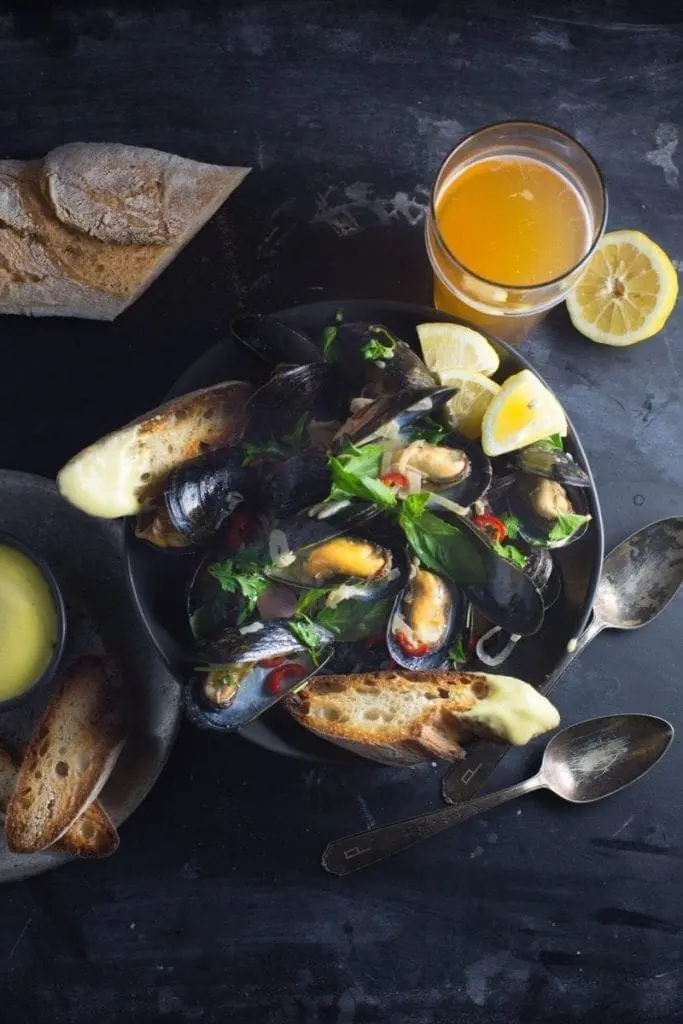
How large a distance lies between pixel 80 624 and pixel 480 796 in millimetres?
1031

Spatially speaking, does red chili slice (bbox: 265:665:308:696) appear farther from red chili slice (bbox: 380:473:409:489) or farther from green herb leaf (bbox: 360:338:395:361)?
green herb leaf (bbox: 360:338:395:361)

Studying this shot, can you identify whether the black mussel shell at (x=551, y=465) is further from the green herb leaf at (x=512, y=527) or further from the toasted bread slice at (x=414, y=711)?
the toasted bread slice at (x=414, y=711)

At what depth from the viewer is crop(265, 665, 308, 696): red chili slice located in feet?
6.74

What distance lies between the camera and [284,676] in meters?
2.06

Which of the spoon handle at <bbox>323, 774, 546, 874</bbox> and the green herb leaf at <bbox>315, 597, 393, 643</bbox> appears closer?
the green herb leaf at <bbox>315, 597, 393, 643</bbox>

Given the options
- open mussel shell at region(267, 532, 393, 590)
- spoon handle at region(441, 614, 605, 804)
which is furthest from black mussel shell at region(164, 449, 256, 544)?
spoon handle at region(441, 614, 605, 804)

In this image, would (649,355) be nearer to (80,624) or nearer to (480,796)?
(480,796)

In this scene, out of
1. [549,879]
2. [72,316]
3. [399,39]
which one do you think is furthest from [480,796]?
[399,39]

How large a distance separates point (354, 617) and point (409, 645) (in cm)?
13

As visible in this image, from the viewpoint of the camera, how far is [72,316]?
8.07 ft

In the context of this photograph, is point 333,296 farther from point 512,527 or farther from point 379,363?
point 512,527

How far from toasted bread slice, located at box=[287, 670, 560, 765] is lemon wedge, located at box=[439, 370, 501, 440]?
53cm

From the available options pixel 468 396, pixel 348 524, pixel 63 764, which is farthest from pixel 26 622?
pixel 468 396

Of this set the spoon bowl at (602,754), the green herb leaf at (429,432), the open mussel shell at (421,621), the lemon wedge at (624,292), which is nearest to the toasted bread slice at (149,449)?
the green herb leaf at (429,432)
